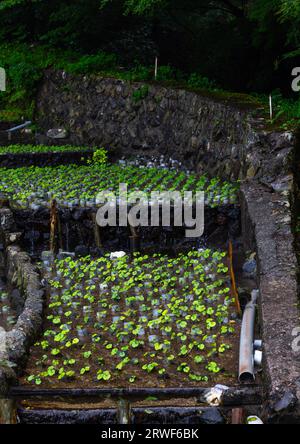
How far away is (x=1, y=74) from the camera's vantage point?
21.9 m

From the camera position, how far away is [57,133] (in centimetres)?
1980

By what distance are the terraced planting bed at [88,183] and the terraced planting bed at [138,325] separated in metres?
2.00

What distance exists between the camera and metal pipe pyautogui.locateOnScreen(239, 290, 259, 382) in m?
7.21

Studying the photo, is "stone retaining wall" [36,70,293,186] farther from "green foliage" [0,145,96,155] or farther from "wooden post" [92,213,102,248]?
"wooden post" [92,213,102,248]

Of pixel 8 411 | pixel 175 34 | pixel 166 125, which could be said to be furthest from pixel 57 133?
pixel 8 411

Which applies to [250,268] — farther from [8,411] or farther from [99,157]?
[99,157]

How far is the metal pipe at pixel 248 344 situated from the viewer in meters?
7.21

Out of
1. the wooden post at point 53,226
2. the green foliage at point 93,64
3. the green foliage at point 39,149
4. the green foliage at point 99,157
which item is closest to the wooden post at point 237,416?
the wooden post at point 53,226

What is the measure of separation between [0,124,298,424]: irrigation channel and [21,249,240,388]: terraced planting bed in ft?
0.06

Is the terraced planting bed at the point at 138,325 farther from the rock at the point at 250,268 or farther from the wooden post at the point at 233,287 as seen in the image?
the rock at the point at 250,268

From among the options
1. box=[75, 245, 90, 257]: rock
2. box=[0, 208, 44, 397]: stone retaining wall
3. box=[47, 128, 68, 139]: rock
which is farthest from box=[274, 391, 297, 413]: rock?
box=[47, 128, 68, 139]: rock

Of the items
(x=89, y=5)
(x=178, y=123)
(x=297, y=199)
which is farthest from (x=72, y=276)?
(x=89, y=5)

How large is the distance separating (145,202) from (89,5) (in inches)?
346
